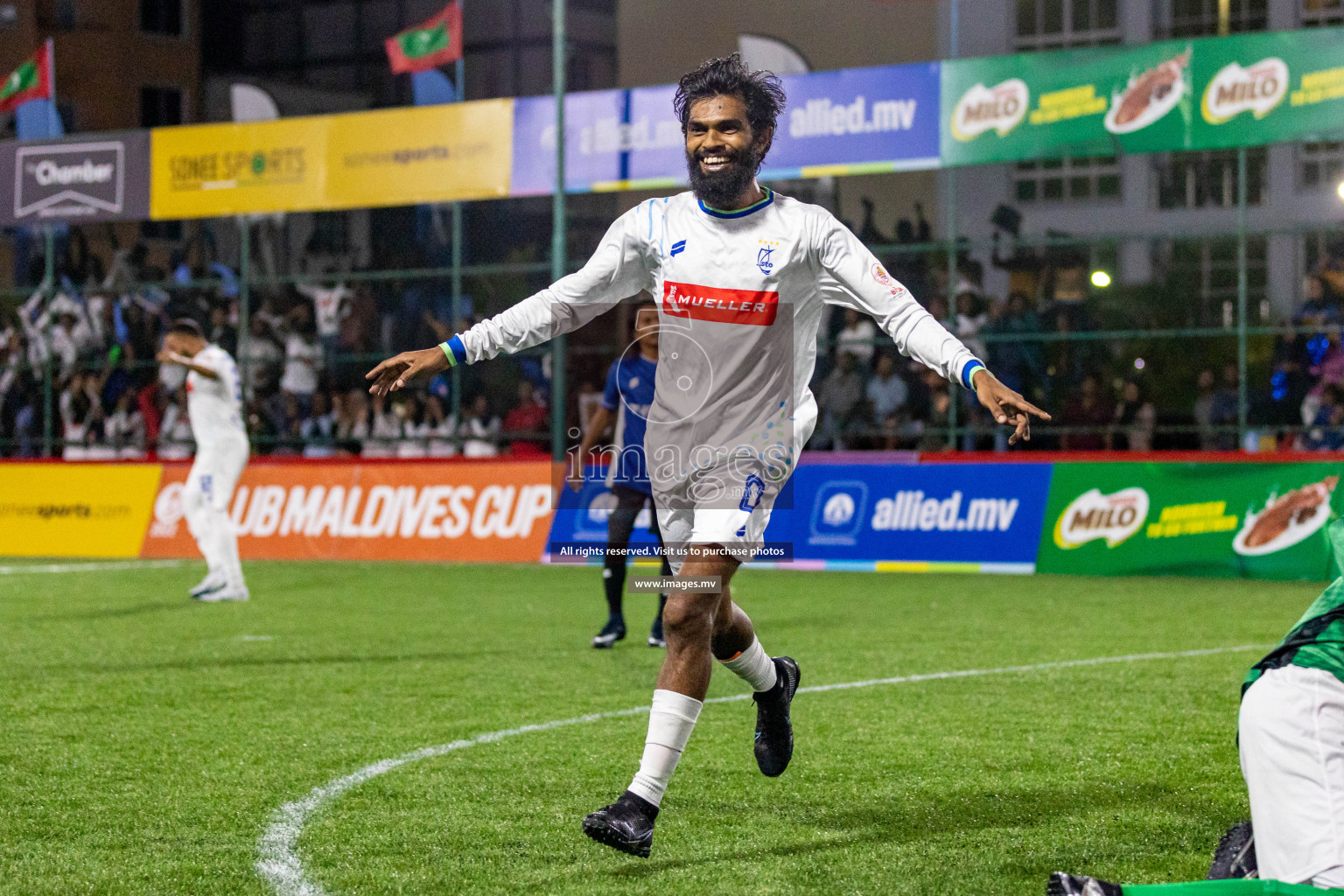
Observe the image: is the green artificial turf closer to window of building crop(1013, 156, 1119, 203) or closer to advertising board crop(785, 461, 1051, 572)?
advertising board crop(785, 461, 1051, 572)

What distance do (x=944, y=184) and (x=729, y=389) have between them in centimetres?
2170

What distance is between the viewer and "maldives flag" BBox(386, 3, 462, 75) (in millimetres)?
21297

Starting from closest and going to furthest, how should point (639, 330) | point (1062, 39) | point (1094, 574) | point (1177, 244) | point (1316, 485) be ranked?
point (639, 330)
point (1316, 485)
point (1094, 574)
point (1177, 244)
point (1062, 39)

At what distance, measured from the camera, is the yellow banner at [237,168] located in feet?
66.7

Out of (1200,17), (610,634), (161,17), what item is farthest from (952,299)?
(161,17)

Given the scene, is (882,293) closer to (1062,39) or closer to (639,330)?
(639,330)

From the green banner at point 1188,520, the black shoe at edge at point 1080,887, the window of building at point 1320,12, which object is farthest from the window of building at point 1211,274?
the black shoe at edge at point 1080,887

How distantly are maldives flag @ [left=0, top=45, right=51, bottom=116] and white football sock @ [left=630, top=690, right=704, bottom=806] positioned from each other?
21447 mm

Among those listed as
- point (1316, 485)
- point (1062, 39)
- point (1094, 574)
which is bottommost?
point (1094, 574)

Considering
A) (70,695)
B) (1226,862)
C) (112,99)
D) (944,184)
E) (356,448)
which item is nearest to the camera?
(1226,862)

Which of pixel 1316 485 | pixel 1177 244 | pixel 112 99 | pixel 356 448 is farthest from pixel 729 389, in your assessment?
pixel 112 99

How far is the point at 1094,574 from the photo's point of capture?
48.9 ft

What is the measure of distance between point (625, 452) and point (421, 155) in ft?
36.0

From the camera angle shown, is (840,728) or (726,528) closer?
(726,528)
